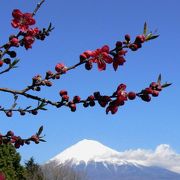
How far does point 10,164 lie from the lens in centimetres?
3145

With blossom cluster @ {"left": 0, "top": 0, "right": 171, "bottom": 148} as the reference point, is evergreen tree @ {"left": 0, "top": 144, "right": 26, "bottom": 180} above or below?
above

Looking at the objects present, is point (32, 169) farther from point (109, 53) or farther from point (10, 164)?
point (109, 53)

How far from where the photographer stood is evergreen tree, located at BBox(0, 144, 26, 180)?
99.2 ft

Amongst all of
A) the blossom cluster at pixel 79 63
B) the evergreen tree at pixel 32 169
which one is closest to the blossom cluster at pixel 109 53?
the blossom cluster at pixel 79 63

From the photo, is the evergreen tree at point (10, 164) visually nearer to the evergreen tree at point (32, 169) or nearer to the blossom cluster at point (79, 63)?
the blossom cluster at point (79, 63)

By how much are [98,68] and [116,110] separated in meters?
0.37

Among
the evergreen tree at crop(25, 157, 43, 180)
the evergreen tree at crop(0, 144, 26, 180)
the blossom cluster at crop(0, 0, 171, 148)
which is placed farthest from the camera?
the evergreen tree at crop(25, 157, 43, 180)

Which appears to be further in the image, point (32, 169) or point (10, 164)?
point (32, 169)

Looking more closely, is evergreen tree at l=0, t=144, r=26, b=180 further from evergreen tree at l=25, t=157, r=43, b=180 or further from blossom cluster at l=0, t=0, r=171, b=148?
evergreen tree at l=25, t=157, r=43, b=180

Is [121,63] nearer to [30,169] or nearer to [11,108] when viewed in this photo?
[11,108]

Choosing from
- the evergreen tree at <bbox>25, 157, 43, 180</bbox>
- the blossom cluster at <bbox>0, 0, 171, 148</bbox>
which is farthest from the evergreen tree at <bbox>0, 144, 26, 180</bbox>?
the evergreen tree at <bbox>25, 157, 43, 180</bbox>

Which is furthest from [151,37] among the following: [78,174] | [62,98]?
[78,174]

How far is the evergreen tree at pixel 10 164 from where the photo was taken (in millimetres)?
30250

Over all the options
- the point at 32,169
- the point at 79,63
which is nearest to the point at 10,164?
the point at 79,63
